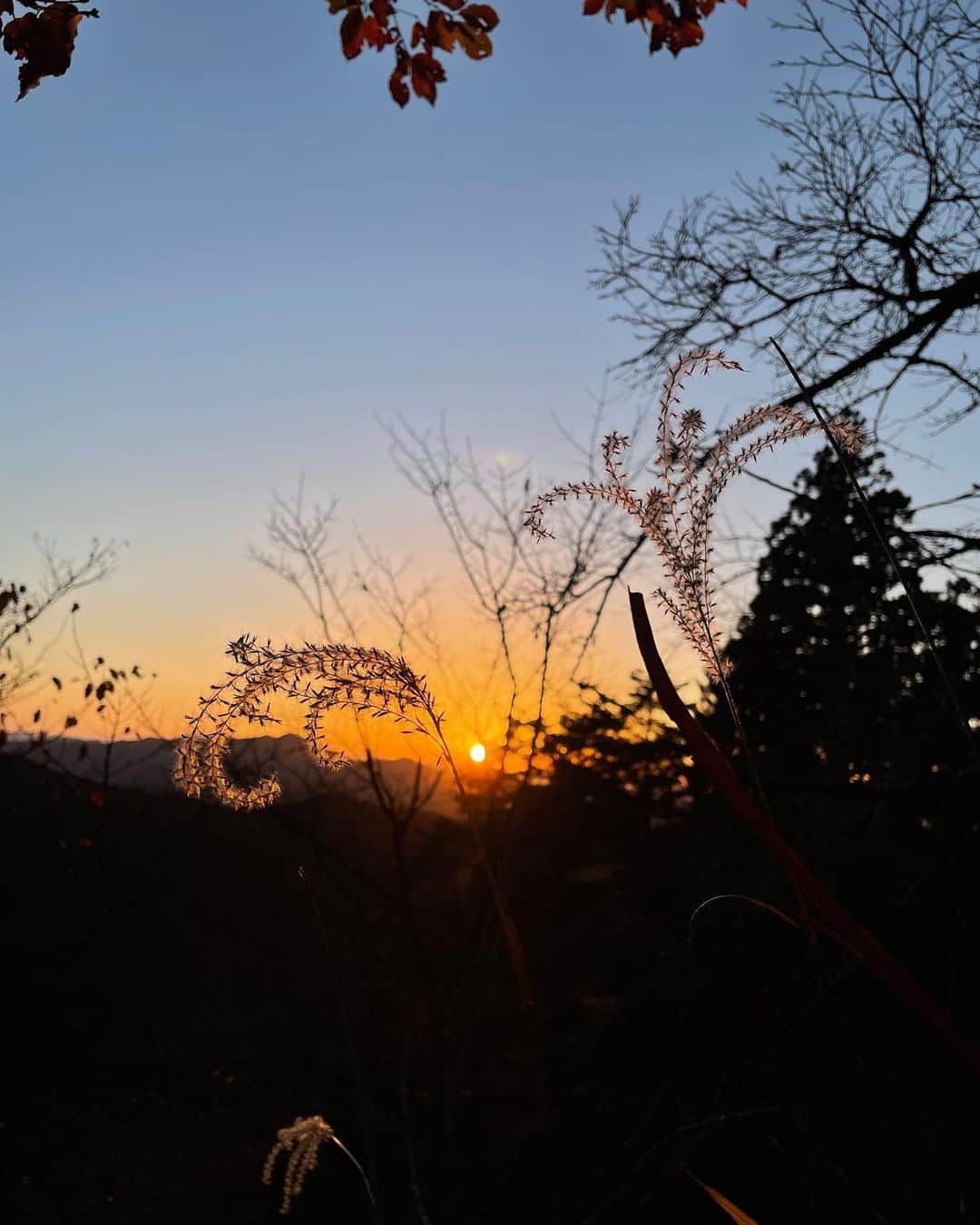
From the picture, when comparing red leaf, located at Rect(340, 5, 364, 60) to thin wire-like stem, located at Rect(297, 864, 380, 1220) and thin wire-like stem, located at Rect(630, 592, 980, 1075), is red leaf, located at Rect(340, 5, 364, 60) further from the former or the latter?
thin wire-like stem, located at Rect(630, 592, 980, 1075)

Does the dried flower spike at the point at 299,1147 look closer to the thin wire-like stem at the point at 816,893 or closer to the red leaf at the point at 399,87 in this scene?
the thin wire-like stem at the point at 816,893

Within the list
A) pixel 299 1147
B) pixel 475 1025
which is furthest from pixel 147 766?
pixel 299 1147

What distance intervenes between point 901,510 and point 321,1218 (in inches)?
181

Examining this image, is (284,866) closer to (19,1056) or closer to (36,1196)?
(19,1056)

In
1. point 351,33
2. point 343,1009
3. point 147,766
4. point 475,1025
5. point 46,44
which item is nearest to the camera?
point 343,1009

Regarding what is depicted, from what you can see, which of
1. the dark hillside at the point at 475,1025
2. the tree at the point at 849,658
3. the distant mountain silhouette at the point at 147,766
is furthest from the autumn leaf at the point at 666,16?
the distant mountain silhouette at the point at 147,766

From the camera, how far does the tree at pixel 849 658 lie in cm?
391

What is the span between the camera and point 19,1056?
28.0ft

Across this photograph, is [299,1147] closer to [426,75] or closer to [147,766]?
[426,75]

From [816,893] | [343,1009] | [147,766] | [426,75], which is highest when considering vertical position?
[426,75]

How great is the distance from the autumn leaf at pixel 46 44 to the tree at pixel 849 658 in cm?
233

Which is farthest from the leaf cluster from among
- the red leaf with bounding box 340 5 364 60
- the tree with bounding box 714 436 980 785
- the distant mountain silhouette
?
the distant mountain silhouette

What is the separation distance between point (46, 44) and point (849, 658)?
523 centimetres

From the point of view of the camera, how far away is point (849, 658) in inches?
232
